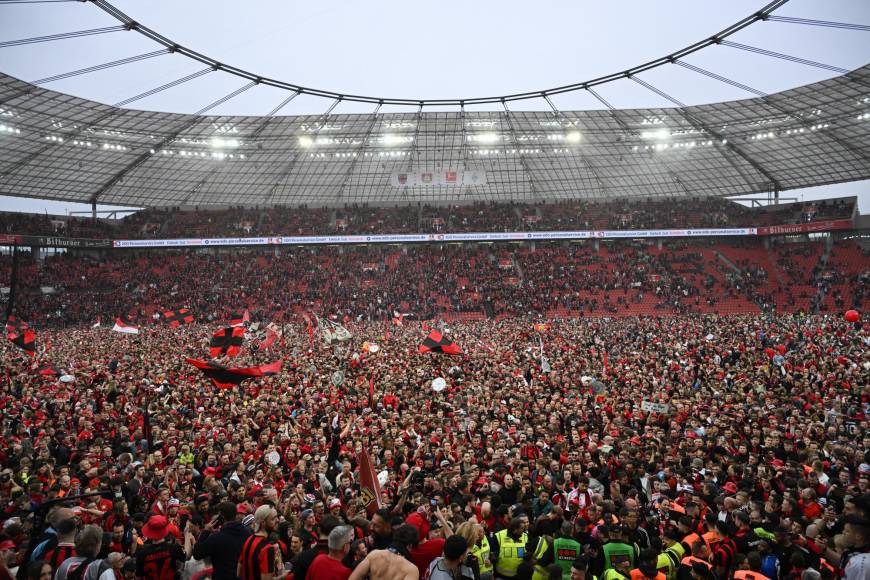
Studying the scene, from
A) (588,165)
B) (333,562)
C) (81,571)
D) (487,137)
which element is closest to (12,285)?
(487,137)

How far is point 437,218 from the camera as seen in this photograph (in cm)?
5094

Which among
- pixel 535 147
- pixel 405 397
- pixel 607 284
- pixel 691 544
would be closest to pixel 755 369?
pixel 405 397

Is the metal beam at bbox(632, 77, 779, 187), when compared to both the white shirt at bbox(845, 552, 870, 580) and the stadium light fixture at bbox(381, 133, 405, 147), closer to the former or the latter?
the stadium light fixture at bbox(381, 133, 405, 147)

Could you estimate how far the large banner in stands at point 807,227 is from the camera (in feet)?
143

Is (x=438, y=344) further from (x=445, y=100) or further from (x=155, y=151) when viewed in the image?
(x=155, y=151)

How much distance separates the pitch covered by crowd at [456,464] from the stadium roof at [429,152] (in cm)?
2295

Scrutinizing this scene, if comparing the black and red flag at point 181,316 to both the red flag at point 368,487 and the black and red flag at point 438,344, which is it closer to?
the black and red flag at point 438,344

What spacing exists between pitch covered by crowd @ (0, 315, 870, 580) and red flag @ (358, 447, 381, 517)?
0.13ft

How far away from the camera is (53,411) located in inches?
512

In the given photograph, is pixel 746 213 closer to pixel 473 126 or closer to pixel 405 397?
pixel 473 126

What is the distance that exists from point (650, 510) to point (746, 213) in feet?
163

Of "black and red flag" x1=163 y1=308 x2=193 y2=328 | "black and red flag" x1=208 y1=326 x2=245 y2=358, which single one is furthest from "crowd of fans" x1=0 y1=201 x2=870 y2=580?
"black and red flag" x1=208 y1=326 x2=245 y2=358

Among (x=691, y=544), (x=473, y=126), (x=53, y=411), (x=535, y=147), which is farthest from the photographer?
(x=535, y=147)

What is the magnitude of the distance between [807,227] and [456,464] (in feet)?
156
